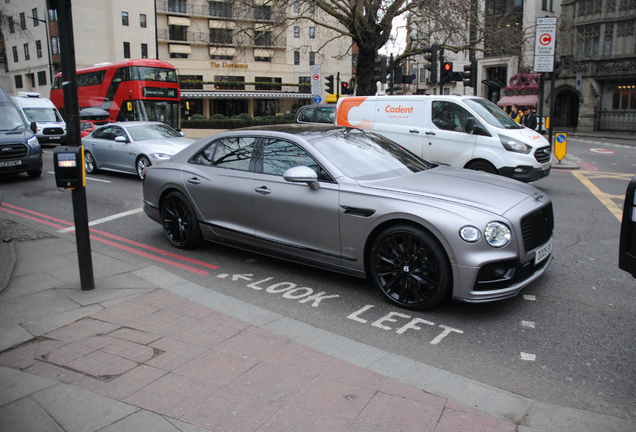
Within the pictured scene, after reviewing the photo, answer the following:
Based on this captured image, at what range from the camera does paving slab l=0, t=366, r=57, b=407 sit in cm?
311

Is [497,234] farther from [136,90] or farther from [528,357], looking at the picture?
[136,90]

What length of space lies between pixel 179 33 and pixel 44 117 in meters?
39.1

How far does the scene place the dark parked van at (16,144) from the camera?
12.1 m

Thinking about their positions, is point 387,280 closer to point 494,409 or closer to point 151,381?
point 494,409

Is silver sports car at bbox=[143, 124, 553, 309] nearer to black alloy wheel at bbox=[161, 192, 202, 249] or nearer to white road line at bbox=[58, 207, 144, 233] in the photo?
black alloy wheel at bbox=[161, 192, 202, 249]

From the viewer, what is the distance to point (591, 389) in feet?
10.7

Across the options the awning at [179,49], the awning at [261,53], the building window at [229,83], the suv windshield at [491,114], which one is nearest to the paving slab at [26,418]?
the suv windshield at [491,114]

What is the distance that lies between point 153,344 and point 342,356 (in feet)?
4.66

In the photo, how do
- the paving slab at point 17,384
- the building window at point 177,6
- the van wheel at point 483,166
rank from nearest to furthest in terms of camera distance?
the paving slab at point 17,384, the van wheel at point 483,166, the building window at point 177,6

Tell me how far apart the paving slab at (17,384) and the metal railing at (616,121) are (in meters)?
40.6

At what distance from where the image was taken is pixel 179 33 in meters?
59.3

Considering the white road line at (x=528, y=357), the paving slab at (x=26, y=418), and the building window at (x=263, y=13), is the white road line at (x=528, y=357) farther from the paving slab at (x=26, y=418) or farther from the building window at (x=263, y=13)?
the building window at (x=263, y=13)

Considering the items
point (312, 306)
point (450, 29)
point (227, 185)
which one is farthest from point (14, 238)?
point (450, 29)

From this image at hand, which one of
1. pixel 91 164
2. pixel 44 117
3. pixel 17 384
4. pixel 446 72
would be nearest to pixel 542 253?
pixel 17 384
